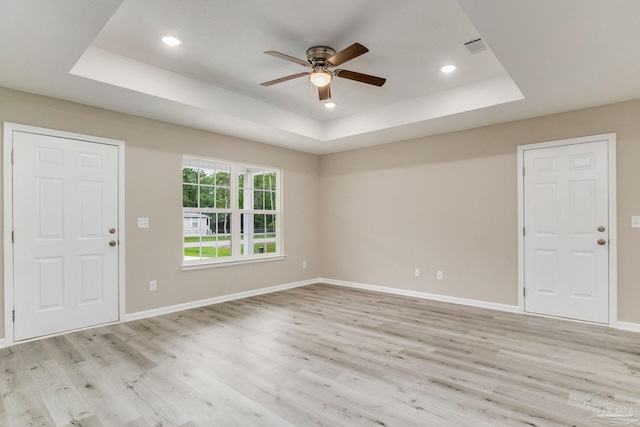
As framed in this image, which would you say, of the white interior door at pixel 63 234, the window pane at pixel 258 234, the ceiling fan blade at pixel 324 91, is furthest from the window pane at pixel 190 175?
the ceiling fan blade at pixel 324 91

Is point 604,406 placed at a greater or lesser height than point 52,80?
lesser

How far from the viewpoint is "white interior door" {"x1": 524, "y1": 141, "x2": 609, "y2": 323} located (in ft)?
12.5

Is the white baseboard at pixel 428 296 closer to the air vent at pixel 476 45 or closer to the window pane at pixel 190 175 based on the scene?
the window pane at pixel 190 175

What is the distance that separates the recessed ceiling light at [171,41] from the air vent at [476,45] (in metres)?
2.57

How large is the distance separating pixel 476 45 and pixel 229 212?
3.84 metres

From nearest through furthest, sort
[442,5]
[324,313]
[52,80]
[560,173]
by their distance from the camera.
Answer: [442,5]
[52,80]
[560,173]
[324,313]

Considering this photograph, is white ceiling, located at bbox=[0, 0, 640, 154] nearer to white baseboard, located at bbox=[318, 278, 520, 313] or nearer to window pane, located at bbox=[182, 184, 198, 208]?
window pane, located at bbox=[182, 184, 198, 208]

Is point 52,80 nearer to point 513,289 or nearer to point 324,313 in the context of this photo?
point 324,313

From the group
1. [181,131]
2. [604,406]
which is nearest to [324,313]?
[604,406]

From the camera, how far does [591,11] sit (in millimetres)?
2125

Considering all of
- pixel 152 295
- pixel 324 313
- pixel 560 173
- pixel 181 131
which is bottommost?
pixel 324 313

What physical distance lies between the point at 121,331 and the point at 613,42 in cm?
512

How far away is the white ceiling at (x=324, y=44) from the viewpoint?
2.27 m

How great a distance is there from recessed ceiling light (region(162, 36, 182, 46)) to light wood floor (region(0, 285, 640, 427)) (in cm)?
278
